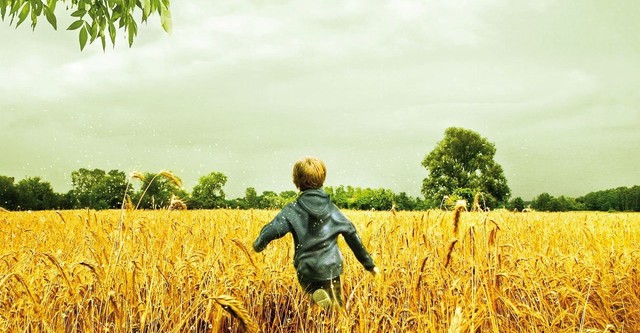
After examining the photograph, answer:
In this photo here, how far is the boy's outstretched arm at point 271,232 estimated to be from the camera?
10.6 ft

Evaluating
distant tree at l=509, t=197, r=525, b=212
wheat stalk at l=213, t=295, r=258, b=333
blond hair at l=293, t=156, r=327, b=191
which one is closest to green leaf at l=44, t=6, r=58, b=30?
blond hair at l=293, t=156, r=327, b=191

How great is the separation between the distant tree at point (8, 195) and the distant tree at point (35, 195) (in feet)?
0.85

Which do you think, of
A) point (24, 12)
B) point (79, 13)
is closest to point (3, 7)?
point (24, 12)

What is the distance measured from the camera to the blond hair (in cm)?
341

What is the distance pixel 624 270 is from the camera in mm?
4430

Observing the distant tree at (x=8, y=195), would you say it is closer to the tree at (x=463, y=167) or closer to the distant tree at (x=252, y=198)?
the distant tree at (x=252, y=198)

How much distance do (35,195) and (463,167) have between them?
32980 millimetres

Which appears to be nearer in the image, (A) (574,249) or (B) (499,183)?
(A) (574,249)

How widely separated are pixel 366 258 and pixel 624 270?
2702 mm

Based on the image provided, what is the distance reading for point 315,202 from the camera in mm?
3377

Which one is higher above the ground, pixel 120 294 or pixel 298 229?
pixel 298 229

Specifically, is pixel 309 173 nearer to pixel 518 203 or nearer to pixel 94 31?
pixel 94 31

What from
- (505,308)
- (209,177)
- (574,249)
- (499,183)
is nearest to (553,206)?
(499,183)

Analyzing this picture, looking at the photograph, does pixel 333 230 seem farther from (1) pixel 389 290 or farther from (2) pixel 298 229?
(1) pixel 389 290
